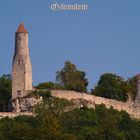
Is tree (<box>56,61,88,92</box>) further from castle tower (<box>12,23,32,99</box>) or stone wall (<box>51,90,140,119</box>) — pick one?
castle tower (<box>12,23,32,99</box>)

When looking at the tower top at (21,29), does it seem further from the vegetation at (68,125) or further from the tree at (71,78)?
the tree at (71,78)

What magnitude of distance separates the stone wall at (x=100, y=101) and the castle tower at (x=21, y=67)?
7.60 feet

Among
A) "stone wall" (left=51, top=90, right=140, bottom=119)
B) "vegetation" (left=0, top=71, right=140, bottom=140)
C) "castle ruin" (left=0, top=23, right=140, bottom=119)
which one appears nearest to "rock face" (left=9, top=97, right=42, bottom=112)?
"castle ruin" (left=0, top=23, right=140, bottom=119)

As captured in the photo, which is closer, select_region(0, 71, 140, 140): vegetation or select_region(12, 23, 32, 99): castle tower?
select_region(0, 71, 140, 140): vegetation

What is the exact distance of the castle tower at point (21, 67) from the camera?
481 feet

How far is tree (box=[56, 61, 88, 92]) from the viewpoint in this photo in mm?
157575

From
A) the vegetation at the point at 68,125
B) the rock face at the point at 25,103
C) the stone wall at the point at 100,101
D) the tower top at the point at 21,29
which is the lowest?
the vegetation at the point at 68,125

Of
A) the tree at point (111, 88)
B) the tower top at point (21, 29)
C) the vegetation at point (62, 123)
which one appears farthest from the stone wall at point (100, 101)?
the tower top at point (21, 29)

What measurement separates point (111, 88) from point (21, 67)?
11872 mm

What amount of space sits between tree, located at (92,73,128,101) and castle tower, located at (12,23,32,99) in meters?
10.6

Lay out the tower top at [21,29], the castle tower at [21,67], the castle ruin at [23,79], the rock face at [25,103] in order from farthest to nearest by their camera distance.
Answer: the tower top at [21,29], the castle tower at [21,67], the castle ruin at [23,79], the rock face at [25,103]

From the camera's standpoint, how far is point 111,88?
156500mm

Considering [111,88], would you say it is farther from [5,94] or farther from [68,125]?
[68,125]

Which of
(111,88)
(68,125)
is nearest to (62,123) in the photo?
(68,125)
